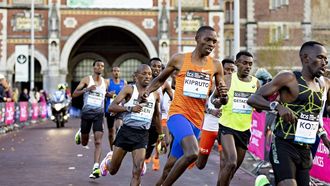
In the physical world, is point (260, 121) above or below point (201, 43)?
below

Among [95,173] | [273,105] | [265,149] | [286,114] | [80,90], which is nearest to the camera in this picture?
[286,114]

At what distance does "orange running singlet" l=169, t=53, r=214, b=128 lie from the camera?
818 cm

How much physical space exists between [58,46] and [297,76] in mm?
37974

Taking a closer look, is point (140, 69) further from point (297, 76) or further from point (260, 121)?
point (260, 121)

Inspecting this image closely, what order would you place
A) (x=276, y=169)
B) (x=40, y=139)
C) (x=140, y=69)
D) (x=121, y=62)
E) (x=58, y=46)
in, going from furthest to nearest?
(x=121, y=62) → (x=58, y=46) → (x=40, y=139) → (x=140, y=69) → (x=276, y=169)

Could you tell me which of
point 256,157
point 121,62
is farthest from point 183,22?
point 256,157

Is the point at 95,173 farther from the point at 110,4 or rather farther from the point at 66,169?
the point at 110,4

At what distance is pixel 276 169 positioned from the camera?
665 centimetres

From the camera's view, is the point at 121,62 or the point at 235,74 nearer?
the point at 235,74

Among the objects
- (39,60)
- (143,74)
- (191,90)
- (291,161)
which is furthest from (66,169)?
(39,60)

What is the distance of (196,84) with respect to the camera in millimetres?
8172

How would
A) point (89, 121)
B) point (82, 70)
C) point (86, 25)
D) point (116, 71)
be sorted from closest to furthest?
point (89, 121) < point (116, 71) < point (86, 25) < point (82, 70)

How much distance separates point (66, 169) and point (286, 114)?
7.24m

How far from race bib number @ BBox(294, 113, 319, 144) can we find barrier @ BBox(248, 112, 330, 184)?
404 cm
